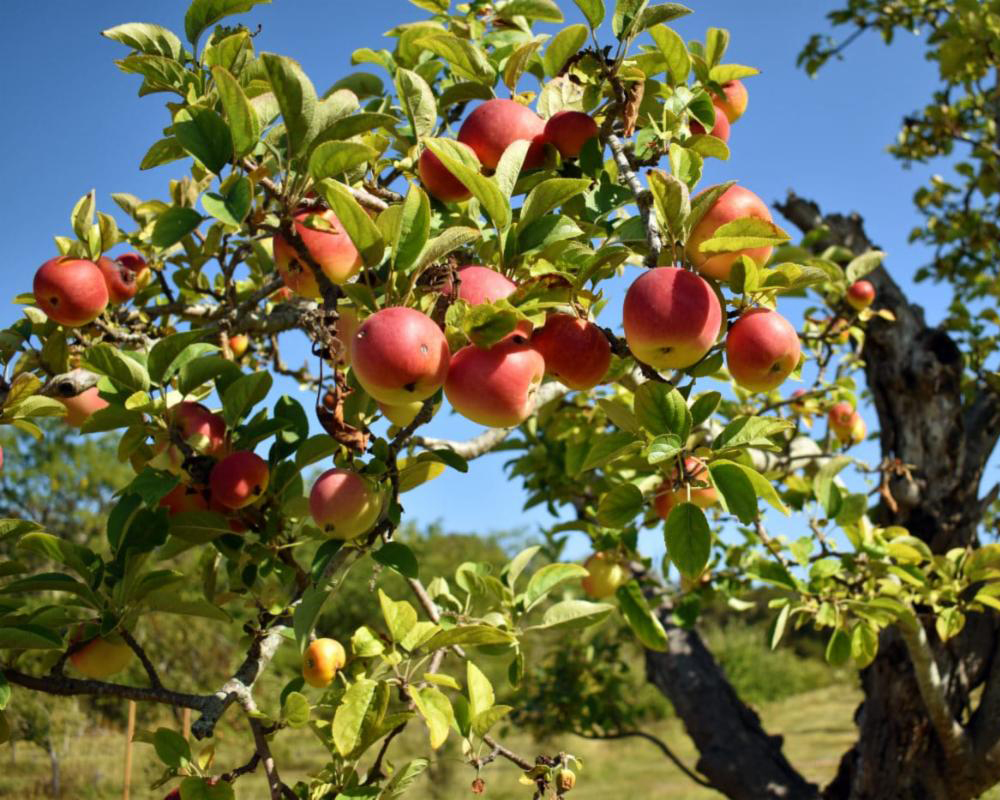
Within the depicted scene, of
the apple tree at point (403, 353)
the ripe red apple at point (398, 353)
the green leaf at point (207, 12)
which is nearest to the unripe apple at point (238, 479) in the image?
the apple tree at point (403, 353)

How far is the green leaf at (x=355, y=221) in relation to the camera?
0.92 metres

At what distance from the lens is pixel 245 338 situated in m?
2.22

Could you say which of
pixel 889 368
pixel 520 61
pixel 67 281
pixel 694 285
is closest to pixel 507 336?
pixel 694 285

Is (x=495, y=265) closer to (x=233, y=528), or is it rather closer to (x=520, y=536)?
(x=233, y=528)

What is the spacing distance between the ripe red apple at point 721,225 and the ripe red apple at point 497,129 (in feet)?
1.15

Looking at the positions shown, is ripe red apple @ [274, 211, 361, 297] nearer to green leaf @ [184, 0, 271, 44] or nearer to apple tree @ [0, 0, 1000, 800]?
apple tree @ [0, 0, 1000, 800]

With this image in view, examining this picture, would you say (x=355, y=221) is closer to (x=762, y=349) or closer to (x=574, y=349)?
(x=574, y=349)

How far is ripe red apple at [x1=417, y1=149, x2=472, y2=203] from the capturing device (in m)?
1.17

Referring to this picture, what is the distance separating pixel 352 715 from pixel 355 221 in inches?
28.0

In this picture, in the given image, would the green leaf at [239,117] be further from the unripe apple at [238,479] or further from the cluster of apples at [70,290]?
the cluster of apples at [70,290]

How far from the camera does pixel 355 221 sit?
0.94 m

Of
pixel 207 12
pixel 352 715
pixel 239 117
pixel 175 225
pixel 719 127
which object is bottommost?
pixel 352 715

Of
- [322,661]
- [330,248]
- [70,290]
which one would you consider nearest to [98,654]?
[322,661]

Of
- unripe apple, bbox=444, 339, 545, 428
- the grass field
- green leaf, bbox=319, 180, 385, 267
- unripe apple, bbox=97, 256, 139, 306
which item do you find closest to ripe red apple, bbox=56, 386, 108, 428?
unripe apple, bbox=97, 256, 139, 306
